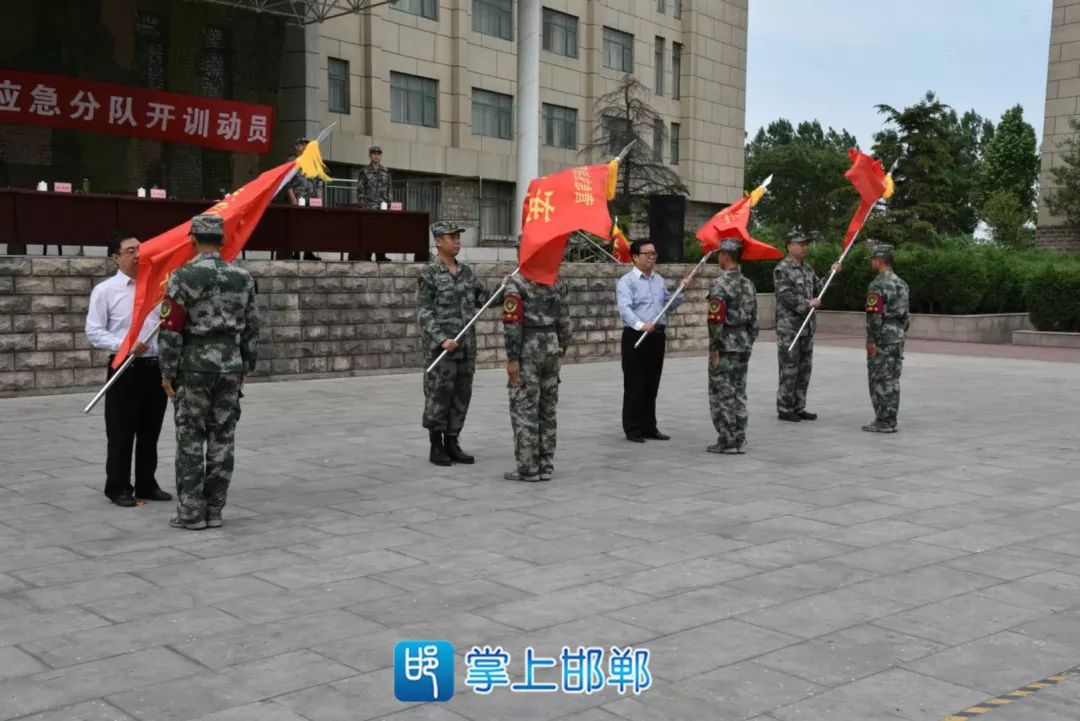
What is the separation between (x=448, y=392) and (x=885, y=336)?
484 cm

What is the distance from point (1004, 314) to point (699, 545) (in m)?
22.7

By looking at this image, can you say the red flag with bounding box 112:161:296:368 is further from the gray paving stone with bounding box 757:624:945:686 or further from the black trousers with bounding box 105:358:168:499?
the gray paving stone with bounding box 757:624:945:686

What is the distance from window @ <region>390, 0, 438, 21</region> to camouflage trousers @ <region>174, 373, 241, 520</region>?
25.3m

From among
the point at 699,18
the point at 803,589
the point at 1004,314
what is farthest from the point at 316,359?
the point at 699,18

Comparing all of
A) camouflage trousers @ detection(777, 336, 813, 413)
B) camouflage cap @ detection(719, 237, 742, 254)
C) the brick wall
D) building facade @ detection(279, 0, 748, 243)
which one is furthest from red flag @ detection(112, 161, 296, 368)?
building facade @ detection(279, 0, 748, 243)

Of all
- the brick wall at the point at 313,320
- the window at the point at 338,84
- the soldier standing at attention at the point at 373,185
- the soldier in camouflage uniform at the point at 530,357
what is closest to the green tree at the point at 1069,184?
the brick wall at the point at 313,320

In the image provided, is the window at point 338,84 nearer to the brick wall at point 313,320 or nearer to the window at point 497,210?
the window at point 497,210

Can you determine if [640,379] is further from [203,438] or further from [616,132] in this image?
[616,132]

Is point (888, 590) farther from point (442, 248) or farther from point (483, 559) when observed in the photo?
point (442, 248)

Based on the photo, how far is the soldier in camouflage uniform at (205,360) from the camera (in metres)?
6.85

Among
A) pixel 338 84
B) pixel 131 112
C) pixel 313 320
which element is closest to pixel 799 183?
pixel 338 84

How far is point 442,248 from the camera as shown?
29.8 feet

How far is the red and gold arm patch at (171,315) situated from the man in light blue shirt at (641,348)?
16.5ft

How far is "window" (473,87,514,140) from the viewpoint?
33.7 m
